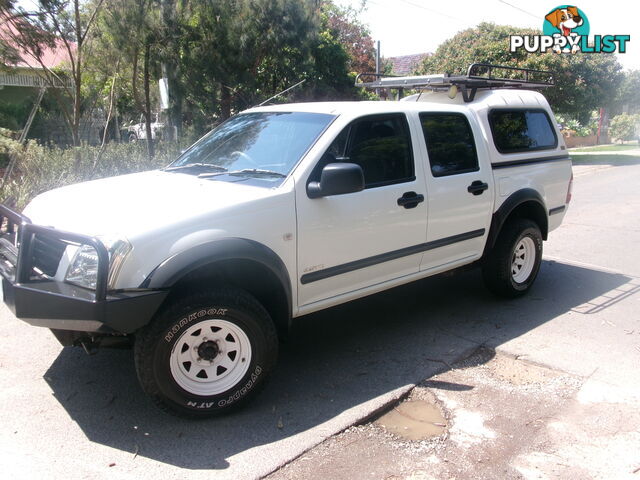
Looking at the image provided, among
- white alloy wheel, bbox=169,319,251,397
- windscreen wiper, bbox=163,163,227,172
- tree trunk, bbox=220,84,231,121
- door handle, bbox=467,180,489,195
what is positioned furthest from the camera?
tree trunk, bbox=220,84,231,121

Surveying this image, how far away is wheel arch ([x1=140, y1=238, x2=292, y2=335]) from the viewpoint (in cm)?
311

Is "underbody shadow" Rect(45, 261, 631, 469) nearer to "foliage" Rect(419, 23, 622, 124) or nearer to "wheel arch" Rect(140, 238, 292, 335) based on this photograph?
"wheel arch" Rect(140, 238, 292, 335)

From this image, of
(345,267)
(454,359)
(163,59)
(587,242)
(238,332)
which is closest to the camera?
(238,332)

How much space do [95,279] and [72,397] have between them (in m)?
1.10

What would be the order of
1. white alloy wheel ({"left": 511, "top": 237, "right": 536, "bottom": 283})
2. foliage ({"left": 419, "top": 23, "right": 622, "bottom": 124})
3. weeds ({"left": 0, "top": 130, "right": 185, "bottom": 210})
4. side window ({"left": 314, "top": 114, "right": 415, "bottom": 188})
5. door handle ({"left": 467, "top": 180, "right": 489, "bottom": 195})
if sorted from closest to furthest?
1. side window ({"left": 314, "top": 114, "right": 415, "bottom": 188})
2. door handle ({"left": 467, "top": 180, "right": 489, "bottom": 195})
3. white alloy wheel ({"left": 511, "top": 237, "right": 536, "bottom": 283})
4. weeds ({"left": 0, "top": 130, "right": 185, "bottom": 210})
5. foliage ({"left": 419, "top": 23, "right": 622, "bottom": 124})

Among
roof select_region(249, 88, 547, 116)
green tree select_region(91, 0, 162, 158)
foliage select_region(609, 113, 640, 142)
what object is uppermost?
green tree select_region(91, 0, 162, 158)

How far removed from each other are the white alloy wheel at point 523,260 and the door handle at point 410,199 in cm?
171

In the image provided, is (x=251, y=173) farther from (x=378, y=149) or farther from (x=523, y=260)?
(x=523, y=260)

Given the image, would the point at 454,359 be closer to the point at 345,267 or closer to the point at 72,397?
the point at 345,267

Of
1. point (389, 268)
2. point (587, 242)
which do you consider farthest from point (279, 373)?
point (587, 242)

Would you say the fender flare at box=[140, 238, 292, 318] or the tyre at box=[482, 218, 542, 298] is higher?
the fender flare at box=[140, 238, 292, 318]

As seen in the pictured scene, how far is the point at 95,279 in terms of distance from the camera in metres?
3.04

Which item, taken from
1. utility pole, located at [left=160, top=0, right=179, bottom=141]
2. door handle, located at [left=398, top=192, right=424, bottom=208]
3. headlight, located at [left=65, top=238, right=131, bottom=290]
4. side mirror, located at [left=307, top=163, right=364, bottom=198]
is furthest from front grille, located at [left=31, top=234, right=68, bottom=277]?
utility pole, located at [left=160, top=0, right=179, bottom=141]

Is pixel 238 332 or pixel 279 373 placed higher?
pixel 238 332
